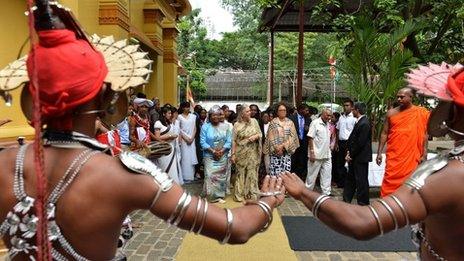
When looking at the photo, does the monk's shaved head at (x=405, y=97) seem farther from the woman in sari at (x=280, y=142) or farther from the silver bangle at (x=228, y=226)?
the silver bangle at (x=228, y=226)

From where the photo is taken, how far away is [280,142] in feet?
26.1

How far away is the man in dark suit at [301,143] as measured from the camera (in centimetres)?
959

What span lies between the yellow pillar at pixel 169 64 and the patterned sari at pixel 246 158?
7.04 m

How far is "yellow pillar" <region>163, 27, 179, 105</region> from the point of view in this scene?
48.8 ft

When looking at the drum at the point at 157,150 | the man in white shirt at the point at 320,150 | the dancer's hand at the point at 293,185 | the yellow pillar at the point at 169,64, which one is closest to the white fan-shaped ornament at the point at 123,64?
the dancer's hand at the point at 293,185

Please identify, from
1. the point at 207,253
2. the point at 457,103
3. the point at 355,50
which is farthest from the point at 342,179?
the point at 457,103

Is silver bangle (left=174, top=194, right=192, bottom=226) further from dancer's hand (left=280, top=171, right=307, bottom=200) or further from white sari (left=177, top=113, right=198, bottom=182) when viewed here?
white sari (left=177, top=113, right=198, bottom=182)

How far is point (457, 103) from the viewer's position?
1979 millimetres

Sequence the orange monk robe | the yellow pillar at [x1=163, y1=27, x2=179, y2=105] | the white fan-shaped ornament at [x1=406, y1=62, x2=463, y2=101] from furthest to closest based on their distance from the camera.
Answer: the yellow pillar at [x1=163, y1=27, x2=179, y2=105], the orange monk robe, the white fan-shaped ornament at [x1=406, y1=62, x2=463, y2=101]

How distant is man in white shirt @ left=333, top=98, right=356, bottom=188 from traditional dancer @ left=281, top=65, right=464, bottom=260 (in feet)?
23.7

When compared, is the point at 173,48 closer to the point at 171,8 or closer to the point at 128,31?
the point at 171,8

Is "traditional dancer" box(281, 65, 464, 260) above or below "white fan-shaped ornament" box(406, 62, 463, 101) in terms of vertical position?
below

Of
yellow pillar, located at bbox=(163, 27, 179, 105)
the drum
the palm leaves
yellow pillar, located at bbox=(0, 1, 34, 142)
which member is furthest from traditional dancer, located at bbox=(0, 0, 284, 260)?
yellow pillar, located at bbox=(163, 27, 179, 105)

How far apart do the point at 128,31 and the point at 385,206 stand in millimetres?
7437
